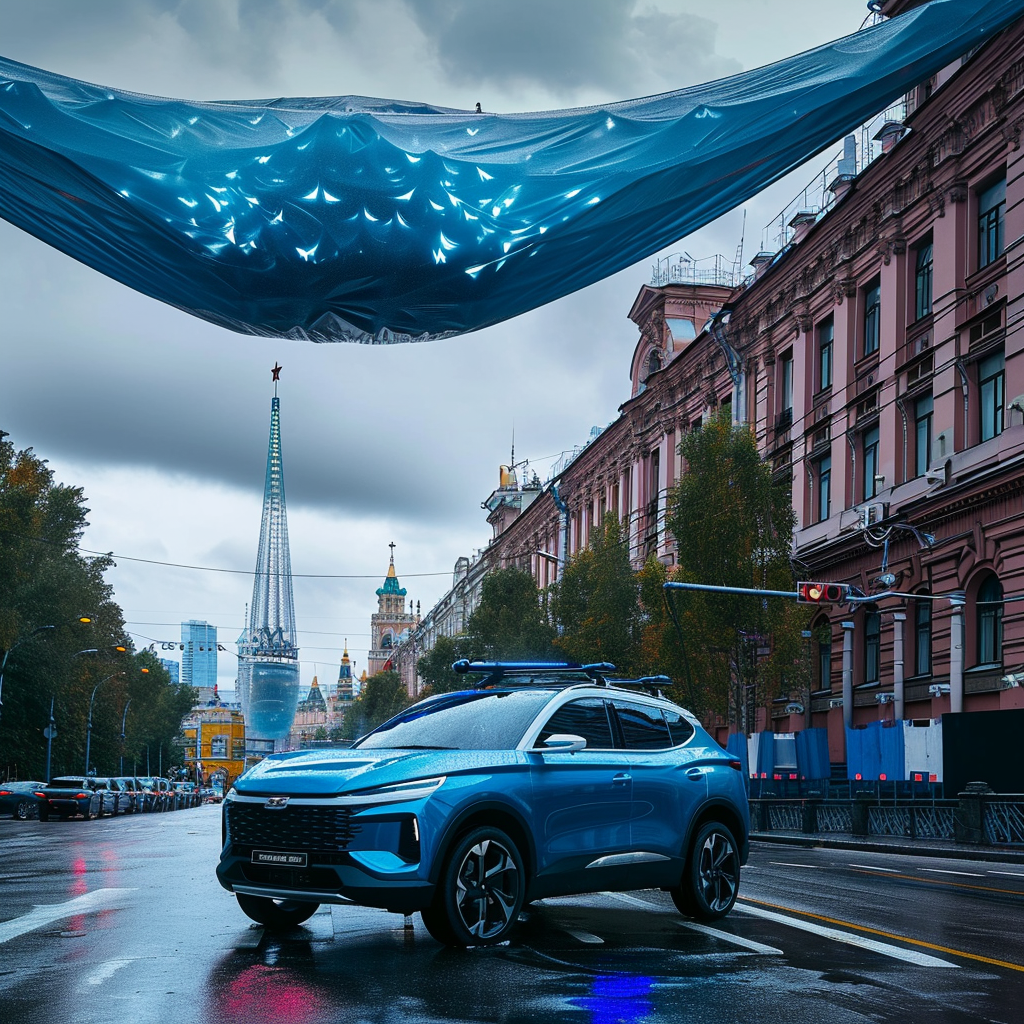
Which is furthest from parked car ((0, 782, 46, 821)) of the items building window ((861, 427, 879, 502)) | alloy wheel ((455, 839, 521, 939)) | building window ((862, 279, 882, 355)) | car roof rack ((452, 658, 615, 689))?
alloy wheel ((455, 839, 521, 939))

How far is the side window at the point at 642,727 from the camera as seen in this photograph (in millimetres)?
10148

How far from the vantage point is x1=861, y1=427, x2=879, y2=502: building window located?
117 feet

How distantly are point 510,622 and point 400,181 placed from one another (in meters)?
56.6

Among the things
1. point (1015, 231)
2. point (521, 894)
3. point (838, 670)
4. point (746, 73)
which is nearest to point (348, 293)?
point (746, 73)

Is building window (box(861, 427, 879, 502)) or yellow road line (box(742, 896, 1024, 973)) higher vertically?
building window (box(861, 427, 879, 502))

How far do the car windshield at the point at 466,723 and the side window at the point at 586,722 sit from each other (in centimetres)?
16

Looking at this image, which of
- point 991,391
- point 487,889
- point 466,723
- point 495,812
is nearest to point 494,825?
point 495,812

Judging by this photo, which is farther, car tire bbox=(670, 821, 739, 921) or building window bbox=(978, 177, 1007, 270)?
building window bbox=(978, 177, 1007, 270)

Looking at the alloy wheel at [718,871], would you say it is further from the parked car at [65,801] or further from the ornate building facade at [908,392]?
the parked car at [65,801]

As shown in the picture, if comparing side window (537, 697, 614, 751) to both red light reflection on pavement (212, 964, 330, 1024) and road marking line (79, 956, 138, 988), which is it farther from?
road marking line (79, 956, 138, 988)

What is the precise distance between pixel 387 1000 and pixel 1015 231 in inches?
1015

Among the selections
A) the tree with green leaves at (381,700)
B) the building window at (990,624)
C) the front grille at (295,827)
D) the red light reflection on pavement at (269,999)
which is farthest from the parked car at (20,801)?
the tree with green leaves at (381,700)

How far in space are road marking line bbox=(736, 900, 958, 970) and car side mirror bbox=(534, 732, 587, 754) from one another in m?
2.17

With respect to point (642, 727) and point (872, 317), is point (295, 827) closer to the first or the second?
point (642, 727)
